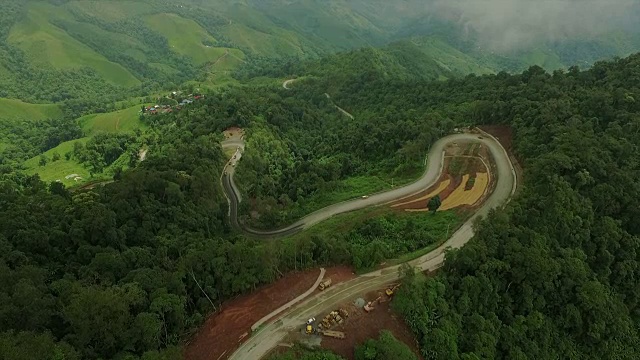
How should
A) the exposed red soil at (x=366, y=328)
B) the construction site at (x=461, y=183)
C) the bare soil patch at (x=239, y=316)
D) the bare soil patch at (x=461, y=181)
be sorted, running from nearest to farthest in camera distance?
1. the bare soil patch at (x=239, y=316)
2. the exposed red soil at (x=366, y=328)
3. the construction site at (x=461, y=183)
4. the bare soil patch at (x=461, y=181)

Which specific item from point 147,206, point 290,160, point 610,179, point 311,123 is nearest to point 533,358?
point 610,179

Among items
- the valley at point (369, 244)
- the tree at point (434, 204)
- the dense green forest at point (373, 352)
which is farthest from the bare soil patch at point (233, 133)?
the dense green forest at point (373, 352)

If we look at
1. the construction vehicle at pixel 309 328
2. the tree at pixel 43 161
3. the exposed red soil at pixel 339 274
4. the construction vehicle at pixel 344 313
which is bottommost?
the tree at pixel 43 161

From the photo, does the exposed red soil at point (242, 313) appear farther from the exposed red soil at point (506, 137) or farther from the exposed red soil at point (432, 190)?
the exposed red soil at point (506, 137)

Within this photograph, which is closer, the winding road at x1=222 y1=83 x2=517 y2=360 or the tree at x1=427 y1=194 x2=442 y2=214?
the winding road at x1=222 y1=83 x2=517 y2=360

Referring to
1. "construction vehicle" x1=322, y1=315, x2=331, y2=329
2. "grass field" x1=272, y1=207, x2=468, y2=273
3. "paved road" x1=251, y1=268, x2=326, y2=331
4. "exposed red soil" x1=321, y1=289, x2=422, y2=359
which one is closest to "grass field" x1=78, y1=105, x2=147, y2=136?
"grass field" x1=272, y1=207, x2=468, y2=273

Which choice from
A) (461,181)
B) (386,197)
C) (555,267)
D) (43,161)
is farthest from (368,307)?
(43,161)

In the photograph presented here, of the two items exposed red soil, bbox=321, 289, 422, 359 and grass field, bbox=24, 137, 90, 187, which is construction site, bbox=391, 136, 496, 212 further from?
grass field, bbox=24, 137, 90, 187
